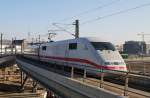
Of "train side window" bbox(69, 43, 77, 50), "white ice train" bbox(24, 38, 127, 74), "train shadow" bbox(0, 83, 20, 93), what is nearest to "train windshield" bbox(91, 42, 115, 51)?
"white ice train" bbox(24, 38, 127, 74)

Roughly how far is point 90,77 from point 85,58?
7.80 ft

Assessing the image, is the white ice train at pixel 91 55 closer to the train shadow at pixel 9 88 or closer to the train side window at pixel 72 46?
the train side window at pixel 72 46

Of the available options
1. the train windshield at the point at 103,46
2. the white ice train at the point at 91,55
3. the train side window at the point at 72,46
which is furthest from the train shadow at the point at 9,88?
the train windshield at the point at 103,46

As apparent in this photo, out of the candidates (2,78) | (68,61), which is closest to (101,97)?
(68,61)

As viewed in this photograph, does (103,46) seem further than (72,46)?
No

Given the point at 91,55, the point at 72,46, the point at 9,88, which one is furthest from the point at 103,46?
the point at 9,88

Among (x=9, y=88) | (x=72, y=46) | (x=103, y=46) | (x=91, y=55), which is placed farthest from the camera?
(x=9, y=88)

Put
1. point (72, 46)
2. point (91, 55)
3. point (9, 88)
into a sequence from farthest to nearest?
1. point (9, 88)
2. point (72, 46)
3. point (91, 55)

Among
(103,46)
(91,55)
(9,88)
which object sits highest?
(103,46)

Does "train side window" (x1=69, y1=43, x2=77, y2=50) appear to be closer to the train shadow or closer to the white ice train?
the white ice train

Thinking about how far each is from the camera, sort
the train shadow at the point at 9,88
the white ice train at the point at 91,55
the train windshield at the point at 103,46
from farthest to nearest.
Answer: the train shadow at the point at 9,88 < the train windshield at the point at 103,46 < the white ice train at the point at 91,55

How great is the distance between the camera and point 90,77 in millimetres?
24031

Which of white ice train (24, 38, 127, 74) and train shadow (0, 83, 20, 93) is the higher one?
white ice train (24, 38, 127, 74)

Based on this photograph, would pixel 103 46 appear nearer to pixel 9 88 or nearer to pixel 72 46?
pixel 72 46
